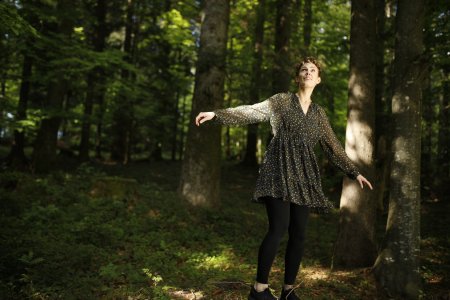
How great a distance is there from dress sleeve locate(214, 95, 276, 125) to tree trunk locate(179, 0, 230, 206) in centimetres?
562

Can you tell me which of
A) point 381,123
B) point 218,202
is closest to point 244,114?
point 218,202

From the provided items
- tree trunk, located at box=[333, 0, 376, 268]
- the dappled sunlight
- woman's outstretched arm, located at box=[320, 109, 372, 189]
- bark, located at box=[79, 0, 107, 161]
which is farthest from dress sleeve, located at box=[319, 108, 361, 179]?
bark, located at box=[79, 0, 107, 161]

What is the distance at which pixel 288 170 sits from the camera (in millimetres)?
3664

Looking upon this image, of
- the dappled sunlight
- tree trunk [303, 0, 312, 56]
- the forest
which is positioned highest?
tree trunk [303, 0, 312, 56]

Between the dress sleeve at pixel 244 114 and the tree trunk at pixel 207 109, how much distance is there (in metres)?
5.62

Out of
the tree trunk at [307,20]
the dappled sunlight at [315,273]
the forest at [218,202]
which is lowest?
the dappled sunlight at [315,273]

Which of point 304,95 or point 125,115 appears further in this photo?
point 125,115

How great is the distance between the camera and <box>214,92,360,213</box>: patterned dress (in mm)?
3660

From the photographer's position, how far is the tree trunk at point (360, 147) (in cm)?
694

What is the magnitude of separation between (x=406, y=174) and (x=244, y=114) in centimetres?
310

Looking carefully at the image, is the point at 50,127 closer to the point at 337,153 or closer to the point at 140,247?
the point at 140,247

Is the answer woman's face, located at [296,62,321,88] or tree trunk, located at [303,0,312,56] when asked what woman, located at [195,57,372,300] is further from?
tree trunk, located at [303,0,312,56]

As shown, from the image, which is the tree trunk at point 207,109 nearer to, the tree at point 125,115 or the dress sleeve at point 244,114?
the dress sleeve at point 244,114

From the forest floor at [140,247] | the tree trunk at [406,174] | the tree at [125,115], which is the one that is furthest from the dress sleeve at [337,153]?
the tree at [125,115]
